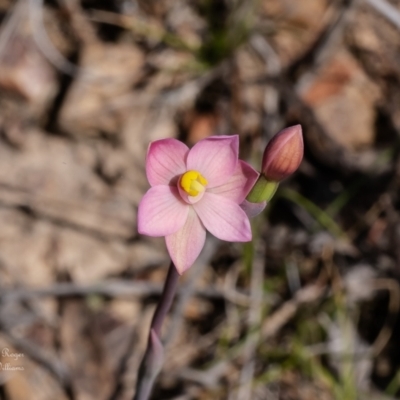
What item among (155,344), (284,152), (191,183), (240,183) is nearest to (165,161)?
(191,183)

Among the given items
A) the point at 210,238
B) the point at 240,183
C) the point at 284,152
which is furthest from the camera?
the point at 210,238

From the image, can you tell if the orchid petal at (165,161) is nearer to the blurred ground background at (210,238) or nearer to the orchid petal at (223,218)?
the orchid petal at (223,218)

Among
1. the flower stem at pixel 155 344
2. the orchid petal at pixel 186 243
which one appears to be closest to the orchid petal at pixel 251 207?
the orchid petal at pixel 186 243

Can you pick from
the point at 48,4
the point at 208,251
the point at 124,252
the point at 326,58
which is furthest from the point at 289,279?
the point at 48,4

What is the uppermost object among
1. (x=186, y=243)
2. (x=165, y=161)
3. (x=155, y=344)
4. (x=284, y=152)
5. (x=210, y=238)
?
(x=284, y=152)

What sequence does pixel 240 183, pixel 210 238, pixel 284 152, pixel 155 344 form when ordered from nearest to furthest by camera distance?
pixel 284 152 < pixel 240 183 < pixel 155 344 < pixel 210 238

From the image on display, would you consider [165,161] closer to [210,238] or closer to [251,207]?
[251,207]
